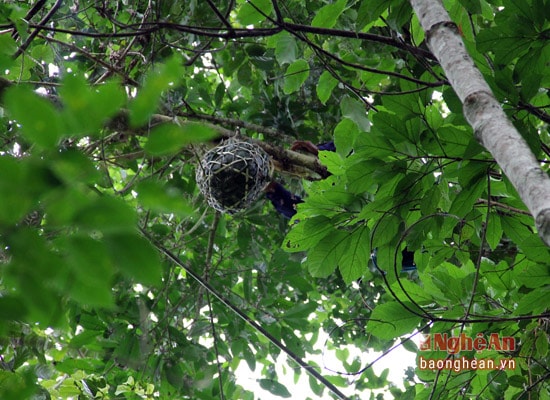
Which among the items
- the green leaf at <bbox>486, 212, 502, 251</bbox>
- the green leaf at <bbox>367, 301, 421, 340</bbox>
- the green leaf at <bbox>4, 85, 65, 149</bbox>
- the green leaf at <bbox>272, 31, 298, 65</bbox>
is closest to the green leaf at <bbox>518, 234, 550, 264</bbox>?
the green leaf at <bbox>486, 212, 502, 251</bbox>

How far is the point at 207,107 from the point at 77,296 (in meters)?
2.85

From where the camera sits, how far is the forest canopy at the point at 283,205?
24.3 inches

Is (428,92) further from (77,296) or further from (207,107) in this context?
(207,107)

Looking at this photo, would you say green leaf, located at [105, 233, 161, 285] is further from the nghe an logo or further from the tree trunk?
the nghe an logo

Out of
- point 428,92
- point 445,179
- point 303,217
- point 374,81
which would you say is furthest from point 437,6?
point 303,217

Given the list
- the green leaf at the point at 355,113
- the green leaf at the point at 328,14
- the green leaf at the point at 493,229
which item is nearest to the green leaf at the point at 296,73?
the green leaf at the point at 355,113

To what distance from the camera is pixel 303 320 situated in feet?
10.6

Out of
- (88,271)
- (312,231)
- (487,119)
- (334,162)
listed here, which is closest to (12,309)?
(88,271)

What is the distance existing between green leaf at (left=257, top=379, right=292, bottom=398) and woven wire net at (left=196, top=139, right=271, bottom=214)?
1254 millimetres

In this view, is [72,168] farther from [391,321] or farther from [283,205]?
[283,205]

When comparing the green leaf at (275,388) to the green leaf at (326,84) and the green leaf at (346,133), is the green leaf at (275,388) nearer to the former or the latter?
the green leaf at (346,133)

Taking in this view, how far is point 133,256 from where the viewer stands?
0.60 meters

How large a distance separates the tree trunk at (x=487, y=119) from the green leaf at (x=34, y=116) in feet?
2.03

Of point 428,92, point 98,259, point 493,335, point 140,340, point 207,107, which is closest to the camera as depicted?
point 98,259
